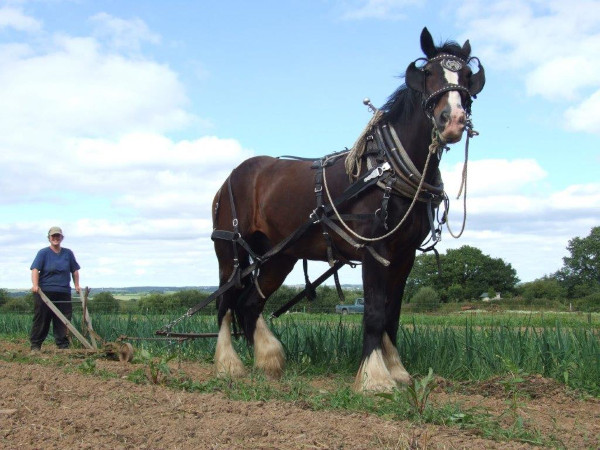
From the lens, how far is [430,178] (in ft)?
18.5

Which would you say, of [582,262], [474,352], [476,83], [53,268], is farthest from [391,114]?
[582,262]

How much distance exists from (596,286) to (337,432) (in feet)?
92.8

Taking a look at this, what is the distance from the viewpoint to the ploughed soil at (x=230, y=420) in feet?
11.6

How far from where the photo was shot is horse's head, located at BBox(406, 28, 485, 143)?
511 cm

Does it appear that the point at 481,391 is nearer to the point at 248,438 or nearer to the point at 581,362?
the point at 581,362

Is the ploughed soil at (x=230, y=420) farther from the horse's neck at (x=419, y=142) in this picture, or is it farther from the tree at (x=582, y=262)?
the tree at (x=582, y=262)

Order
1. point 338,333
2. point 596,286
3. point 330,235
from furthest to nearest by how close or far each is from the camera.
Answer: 1. point 596,286
2. point 338,333
3. point 330,235

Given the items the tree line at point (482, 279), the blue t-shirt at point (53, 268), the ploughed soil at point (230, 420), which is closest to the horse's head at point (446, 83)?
the ploughed soil at point (230, 420)

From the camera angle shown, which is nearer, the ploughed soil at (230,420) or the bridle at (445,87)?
the ploughed soil at (230,420)

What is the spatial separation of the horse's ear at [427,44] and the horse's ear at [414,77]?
173 millimetres

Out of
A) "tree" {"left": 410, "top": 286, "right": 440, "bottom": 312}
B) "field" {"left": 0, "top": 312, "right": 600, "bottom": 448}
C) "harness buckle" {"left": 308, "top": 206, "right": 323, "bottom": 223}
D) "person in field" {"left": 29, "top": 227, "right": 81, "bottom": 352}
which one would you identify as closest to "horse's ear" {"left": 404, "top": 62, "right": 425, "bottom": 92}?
"harness buckle" {"left": 308, "top": 206, "right": 323, "bottom": 223}

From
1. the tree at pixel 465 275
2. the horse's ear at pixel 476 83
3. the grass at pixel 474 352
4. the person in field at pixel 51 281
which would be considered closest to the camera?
the horse's ear at pixel 476 83

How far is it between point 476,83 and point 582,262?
1372 inches

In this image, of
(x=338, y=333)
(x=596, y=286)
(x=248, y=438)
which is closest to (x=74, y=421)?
(x=248, y=438)
